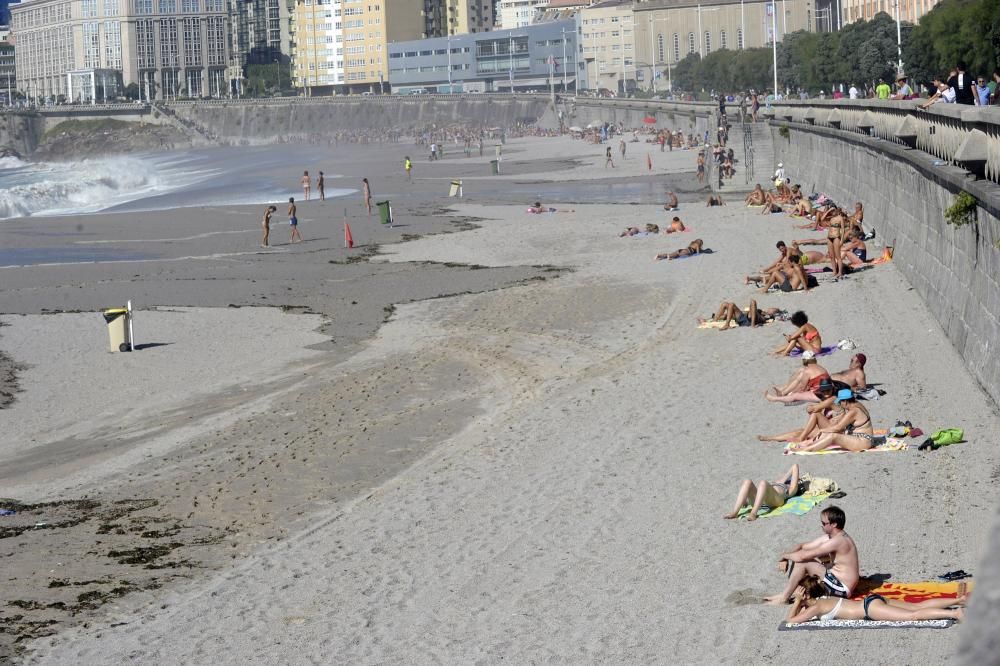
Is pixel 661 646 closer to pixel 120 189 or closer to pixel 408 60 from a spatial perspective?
pixel 120 189

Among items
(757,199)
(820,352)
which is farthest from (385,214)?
(820,352)

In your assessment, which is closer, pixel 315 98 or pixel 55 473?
pixel 55 473

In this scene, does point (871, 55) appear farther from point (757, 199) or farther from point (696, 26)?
point (696, 26)

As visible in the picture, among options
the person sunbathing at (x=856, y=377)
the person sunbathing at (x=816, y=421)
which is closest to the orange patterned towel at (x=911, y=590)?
the person sunbathing at (x=816, y=421)

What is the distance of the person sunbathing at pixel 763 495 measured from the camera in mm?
11273

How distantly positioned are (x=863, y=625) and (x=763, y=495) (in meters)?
2.82

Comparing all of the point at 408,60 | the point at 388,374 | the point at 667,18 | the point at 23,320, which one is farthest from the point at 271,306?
the point at 408,60

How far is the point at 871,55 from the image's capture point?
2707 inches

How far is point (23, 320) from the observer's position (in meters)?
26.0

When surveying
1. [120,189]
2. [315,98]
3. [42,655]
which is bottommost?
[42,655]

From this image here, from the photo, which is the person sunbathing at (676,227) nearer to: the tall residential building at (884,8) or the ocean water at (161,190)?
the ocean water at (161,190)

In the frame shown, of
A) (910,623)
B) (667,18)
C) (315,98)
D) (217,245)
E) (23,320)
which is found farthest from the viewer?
(315,98)

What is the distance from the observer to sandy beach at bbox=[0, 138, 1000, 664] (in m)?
9.48

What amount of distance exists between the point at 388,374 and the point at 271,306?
301 inches
